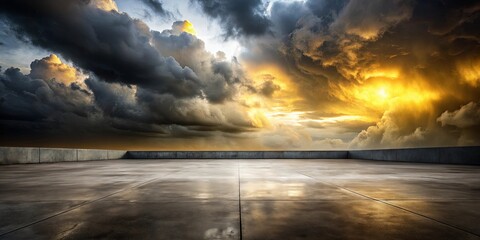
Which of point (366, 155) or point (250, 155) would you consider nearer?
point (366, 155)

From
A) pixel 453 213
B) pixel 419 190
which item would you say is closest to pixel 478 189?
pixel 419 190

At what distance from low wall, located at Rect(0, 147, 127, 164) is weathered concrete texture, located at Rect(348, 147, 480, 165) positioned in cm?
2123

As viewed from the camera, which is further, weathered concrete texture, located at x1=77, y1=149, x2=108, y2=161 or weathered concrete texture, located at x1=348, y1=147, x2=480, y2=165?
weathered concrete texture, located at x1=77, y1=149, x2=108, y2=161

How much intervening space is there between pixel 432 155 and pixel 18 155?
75.4 ft

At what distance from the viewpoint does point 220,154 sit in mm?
27047

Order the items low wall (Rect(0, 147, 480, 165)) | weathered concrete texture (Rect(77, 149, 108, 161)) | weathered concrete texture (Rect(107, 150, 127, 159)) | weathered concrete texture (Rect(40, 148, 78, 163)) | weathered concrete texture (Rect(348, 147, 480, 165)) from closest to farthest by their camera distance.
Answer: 1. weathered concrete texture (Rect(348, 147, 480, 165))
2. low wall (Rect(0, 147, 480, 165))
3. weathered concrete texture (Rect(40, 148, 78, 163))
4. weathered concrete texture (Rect(77, 149, 108, 161))
5. weathered concrete texture (Rect(107, 150, 127, 159))

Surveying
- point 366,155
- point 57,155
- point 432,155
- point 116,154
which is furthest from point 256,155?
point 57,155

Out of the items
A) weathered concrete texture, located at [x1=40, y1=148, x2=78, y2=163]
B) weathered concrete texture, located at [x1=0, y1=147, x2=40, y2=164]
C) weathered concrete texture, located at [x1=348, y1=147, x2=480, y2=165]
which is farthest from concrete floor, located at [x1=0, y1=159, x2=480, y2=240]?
weathered concrete texture, located at [x1=40, y1=148, x2=78, y2=163]

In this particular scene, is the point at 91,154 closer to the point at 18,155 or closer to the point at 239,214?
the point at 18,155

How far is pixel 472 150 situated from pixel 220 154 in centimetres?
1827

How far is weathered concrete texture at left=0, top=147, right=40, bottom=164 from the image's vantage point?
1477 cm

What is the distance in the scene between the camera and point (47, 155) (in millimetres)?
17656

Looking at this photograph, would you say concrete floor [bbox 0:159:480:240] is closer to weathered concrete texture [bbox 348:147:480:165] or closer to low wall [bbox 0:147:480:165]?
weathered concrete texture [bbox 348:147:480:165]

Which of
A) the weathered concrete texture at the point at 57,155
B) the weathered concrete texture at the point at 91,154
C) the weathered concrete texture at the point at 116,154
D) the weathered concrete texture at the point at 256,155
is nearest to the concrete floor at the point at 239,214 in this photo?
the weathered concrete texture at the point at 57,155
